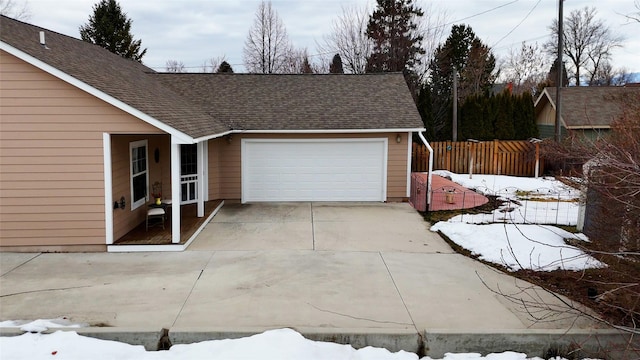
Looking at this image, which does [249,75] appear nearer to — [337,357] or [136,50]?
[337,357]

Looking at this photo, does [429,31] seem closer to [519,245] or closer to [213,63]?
[213,63]

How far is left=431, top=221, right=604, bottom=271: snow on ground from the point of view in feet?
25.6

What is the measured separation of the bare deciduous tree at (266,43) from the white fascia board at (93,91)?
2494 centimetres

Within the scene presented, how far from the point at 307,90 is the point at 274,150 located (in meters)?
2.88

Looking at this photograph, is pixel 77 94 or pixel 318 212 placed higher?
pixel 77 94

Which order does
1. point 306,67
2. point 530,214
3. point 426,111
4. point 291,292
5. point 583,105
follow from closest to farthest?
point 291,292 → point 530,214 → point 583,105 → point 426,111 → point 306,67

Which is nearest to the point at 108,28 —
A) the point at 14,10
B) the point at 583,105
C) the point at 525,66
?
the point at 14,10

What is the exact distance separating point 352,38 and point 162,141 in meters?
21.5

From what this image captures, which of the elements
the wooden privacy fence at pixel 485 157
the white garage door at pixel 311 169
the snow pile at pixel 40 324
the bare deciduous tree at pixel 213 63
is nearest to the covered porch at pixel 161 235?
the white garage door at pixel 311 169

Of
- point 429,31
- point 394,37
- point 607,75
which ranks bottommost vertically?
point 607,75

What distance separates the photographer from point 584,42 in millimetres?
42531

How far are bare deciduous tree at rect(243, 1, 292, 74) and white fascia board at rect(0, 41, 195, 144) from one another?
24.9m

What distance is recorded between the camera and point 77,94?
8.21 m

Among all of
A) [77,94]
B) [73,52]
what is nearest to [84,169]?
[77,94]
